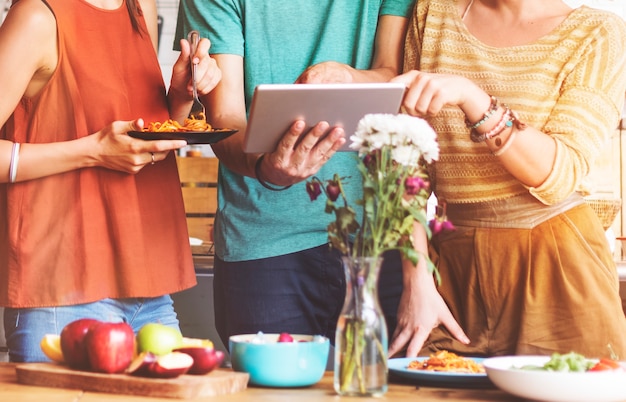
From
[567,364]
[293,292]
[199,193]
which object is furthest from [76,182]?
[199,193]

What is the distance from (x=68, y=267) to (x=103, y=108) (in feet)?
1.10

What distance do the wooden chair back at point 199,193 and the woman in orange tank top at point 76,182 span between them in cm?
167

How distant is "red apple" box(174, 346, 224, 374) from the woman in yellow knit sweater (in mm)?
480

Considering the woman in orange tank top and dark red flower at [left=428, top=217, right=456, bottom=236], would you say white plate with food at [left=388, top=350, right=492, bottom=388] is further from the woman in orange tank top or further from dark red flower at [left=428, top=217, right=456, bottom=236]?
the woman in orange tank top

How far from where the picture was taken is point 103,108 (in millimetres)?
1764

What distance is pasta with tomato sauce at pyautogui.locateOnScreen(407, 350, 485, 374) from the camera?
4.48ft

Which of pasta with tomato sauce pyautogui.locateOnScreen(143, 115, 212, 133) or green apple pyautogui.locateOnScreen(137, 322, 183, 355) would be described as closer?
green apple pyautogui.locateOnScreen(137, 322, 183, 355)

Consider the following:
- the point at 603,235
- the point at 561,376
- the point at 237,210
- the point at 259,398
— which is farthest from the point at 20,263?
the point at 603,235

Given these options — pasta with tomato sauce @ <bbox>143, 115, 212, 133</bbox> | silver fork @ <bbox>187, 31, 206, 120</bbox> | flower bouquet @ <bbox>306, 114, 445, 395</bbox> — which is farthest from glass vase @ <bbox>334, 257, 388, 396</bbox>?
silver fork @ <bbox>187, 31, 206, 120</bbox>

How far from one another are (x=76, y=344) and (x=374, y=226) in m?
0.51

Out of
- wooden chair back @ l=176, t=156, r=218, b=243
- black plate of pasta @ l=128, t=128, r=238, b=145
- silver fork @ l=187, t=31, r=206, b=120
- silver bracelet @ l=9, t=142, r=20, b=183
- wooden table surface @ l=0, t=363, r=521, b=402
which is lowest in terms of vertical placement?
wooden table surface @ l=0, t=363, r=521, b=402

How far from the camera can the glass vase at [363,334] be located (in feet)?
3.93

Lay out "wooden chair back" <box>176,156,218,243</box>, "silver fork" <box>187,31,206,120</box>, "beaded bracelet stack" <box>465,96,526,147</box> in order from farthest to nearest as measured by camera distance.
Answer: "wooden chair back" <box>176,156,218,243</box> → "silver fork" <box>187,31,206,120</box> → "beaded bracelet stack" <box>465,96,526,147</box>

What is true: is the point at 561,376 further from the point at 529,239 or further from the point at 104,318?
the point at 104,318
